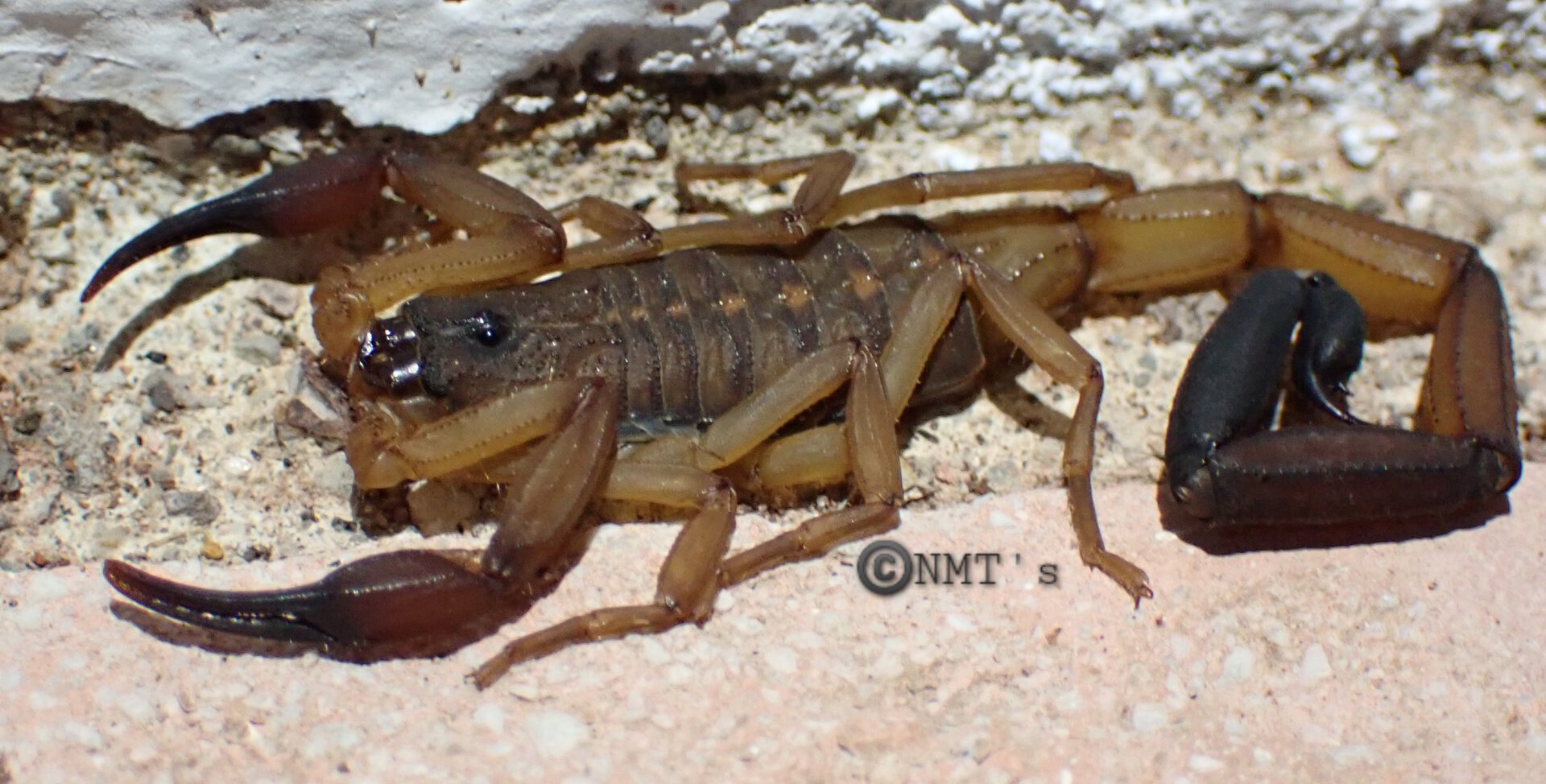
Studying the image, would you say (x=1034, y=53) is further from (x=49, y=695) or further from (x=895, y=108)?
(x=49, y=695)

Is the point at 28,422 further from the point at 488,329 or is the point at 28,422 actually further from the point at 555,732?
the point at 555,732

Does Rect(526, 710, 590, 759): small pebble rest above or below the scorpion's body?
below

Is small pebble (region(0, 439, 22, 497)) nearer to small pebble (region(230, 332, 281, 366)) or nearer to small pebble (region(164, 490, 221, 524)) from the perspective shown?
small pebble (region(164, 490, 221, 524))

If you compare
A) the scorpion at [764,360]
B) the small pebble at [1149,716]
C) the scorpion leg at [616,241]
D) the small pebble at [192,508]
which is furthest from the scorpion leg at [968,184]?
the small pebble at [192,508]

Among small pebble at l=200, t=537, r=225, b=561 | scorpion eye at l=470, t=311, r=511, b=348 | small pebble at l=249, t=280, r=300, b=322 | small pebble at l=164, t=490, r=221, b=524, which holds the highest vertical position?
scorpion eye at l=470, t=311, r=511, b=348

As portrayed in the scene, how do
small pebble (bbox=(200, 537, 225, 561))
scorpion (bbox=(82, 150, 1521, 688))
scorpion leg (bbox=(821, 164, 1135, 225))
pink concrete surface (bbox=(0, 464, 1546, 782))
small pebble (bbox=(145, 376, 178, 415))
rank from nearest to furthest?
pink concrete surface (bbox=(0, 464, 1546, 782)) → scorpion (bbox=(82, 150, 1521, 688)) → small pebble (bbox=(200, 537, 225, 561)) → small pebble (bbox=(145, 376, 178, 415)) → scorpion leg (bbox=(821, 164, 1135, 225))

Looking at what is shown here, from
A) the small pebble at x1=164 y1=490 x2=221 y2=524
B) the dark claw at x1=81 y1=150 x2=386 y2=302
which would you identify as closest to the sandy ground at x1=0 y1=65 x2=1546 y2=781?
the small pebble at x1=164 y1=490 x2=221 y2=524

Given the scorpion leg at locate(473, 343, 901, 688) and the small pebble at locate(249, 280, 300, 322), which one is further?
the small pebble at locate(249, 280, 300, 322)
